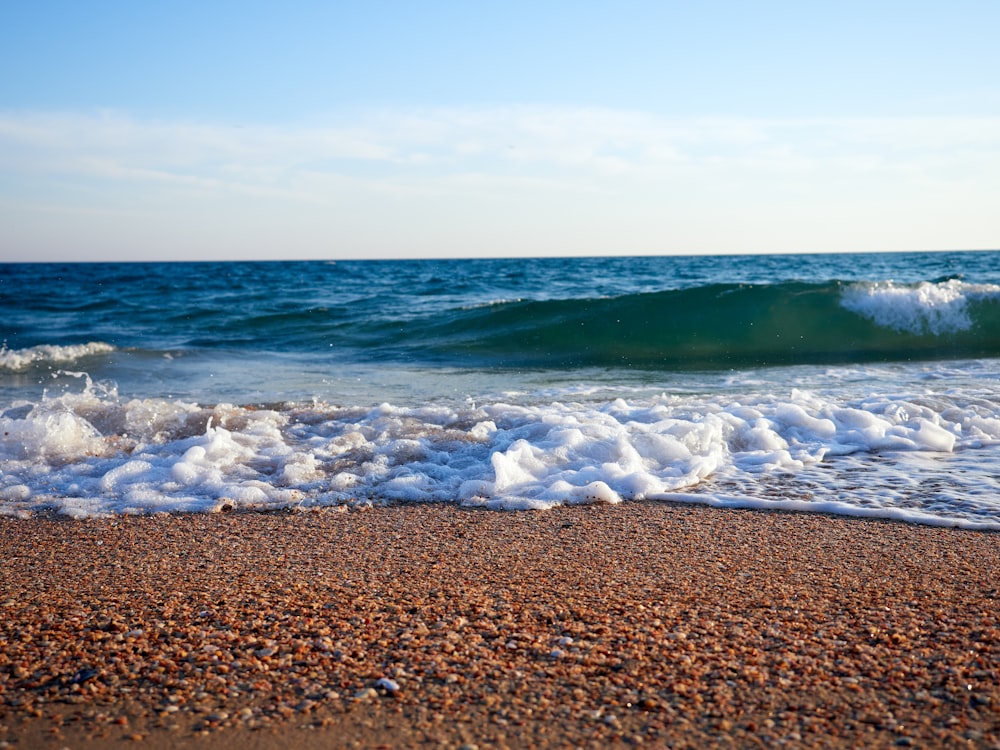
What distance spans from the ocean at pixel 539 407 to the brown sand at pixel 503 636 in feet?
2.17

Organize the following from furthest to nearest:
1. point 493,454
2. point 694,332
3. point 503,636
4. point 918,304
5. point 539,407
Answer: point 918,304
point 694,332
point 539,407
point 493,454
point 503,636

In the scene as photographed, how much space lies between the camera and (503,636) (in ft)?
8.26

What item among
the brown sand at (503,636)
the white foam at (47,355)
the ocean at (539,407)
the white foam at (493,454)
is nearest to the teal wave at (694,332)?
the ocean at (539,407)

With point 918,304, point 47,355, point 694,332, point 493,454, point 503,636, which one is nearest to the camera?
point 503,636

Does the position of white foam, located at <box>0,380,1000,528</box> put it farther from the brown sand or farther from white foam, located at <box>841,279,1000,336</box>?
white foam, located at <box>841,279,1000,336</box>

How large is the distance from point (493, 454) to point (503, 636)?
2.24m

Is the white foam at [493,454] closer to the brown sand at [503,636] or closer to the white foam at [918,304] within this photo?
the brown sand at [503,636]

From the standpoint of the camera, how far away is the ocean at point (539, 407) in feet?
14.6

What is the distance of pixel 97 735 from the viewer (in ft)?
6.51

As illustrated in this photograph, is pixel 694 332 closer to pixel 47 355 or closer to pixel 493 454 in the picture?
pixel 493 454

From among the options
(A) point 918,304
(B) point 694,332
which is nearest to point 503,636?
(B) point 694,332

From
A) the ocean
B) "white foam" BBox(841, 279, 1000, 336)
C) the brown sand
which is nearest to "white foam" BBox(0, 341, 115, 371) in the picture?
the ocean

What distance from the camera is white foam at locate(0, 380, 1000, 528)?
4312mm

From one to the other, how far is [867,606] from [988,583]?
595mm
